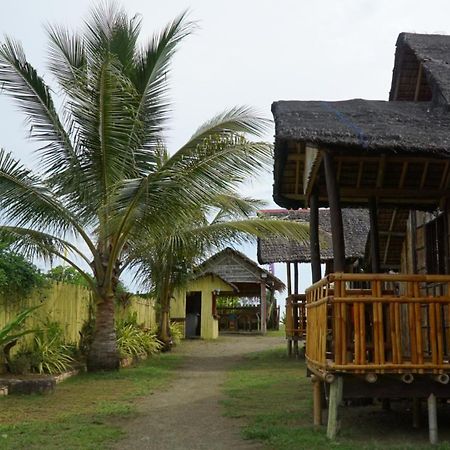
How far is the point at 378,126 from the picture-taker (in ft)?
21.9

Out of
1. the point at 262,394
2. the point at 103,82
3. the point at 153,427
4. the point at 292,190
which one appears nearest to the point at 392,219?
the point at 292,190

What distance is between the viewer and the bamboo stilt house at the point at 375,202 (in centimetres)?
637

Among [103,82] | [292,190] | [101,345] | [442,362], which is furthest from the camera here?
[101,345]

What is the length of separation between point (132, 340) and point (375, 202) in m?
9.08

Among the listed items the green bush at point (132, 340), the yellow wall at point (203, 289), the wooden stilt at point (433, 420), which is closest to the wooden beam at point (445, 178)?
the wooden stilt at point (433, 420)

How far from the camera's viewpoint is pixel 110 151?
11.8 metres

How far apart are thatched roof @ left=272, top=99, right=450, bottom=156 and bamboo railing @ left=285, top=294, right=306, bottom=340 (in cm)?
991

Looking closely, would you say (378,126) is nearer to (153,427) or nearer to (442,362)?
(442,362)

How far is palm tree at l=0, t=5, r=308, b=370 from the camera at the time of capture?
1140 cm

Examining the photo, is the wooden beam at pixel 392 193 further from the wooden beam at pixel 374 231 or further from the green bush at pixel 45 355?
the green bush at pixel 45 355

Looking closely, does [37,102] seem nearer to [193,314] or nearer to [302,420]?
[302,420]

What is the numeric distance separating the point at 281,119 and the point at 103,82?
522 centimetres

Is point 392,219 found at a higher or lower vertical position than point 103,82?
lower

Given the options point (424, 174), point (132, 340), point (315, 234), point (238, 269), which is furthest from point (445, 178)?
point (238, 269)
